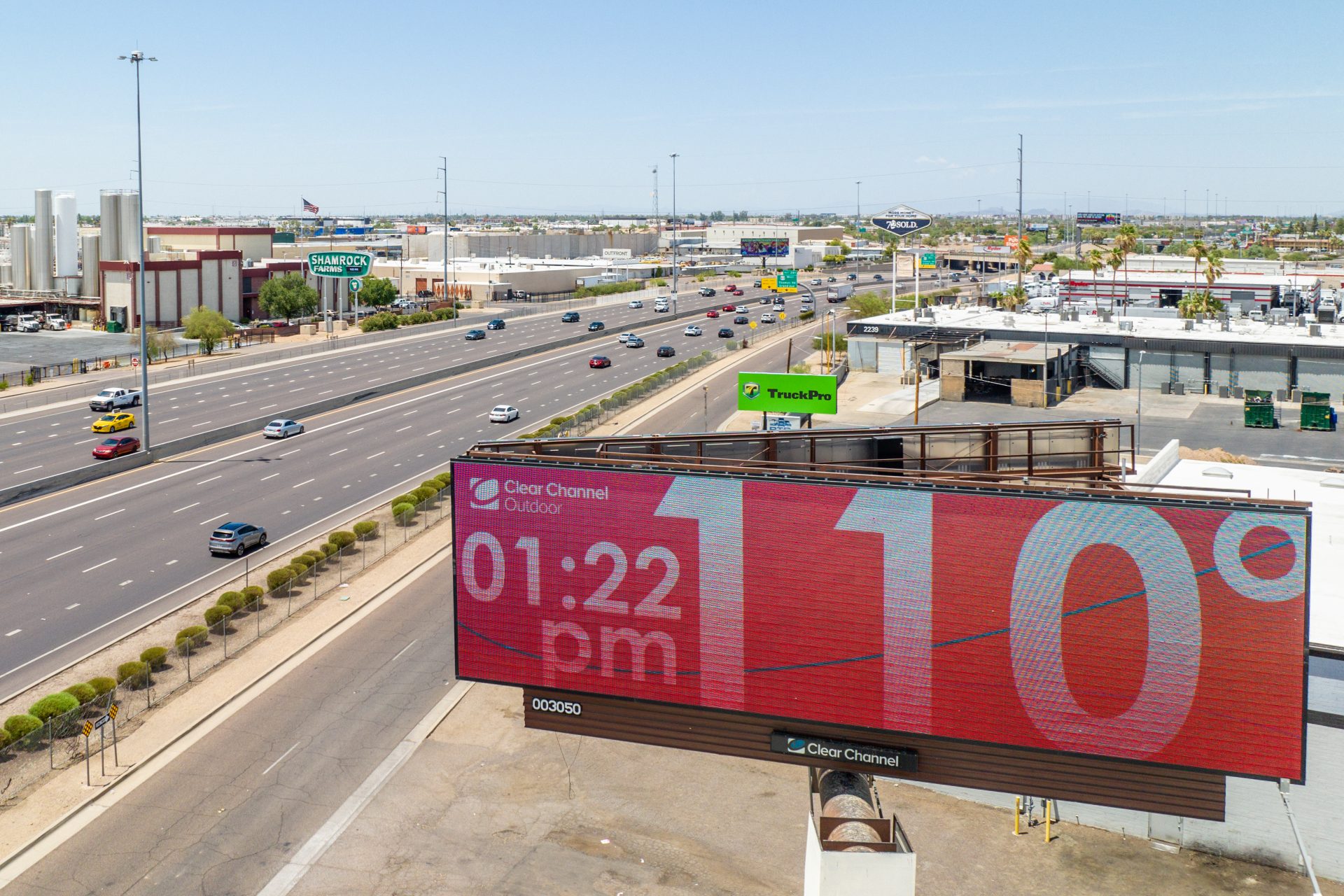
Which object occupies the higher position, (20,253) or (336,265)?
(20,253)

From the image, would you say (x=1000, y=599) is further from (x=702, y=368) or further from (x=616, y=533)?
(x=702, y=368)

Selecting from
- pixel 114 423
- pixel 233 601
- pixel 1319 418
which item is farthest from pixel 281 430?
pixel 1319 418

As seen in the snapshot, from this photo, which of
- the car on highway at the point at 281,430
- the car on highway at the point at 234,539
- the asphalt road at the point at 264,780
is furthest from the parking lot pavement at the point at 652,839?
the car on highway at the point at 281,430

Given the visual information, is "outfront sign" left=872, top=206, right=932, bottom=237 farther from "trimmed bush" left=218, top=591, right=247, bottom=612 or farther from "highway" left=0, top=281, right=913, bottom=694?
"trimmed bush" left=218, top=591, right=247, bottom=612

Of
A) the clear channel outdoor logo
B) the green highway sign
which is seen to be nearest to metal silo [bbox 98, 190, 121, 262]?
the green highway sign

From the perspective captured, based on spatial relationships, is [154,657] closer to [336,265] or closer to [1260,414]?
[1260,414]
